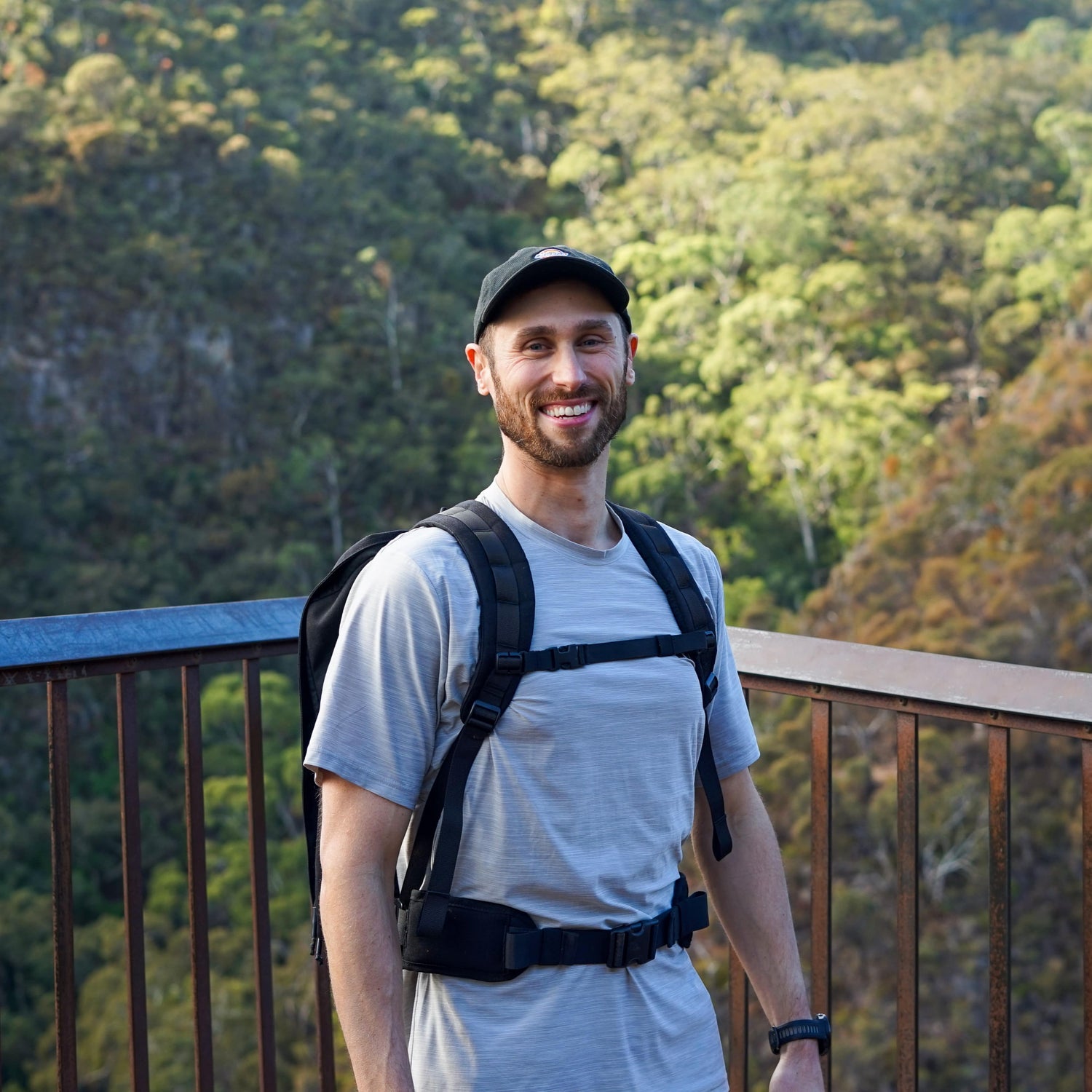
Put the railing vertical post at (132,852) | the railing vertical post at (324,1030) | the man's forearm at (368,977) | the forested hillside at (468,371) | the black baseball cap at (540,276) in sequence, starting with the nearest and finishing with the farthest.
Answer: the man's forearm at (368,977), the black baseball cap at (540,276), the railing vertical post at (132,852), the railing vertical post at (324,1030), the forested hillside at (468,371)

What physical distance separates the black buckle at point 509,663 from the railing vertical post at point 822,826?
0.55 metres

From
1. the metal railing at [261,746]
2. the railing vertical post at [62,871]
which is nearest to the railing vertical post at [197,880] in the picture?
the metal railing at [261,746]

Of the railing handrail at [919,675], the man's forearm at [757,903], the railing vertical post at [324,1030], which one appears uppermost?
the railing handrail at [919,675]

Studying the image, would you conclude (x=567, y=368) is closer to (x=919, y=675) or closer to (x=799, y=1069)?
(x=919, y=675)

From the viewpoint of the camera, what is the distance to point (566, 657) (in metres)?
1.05

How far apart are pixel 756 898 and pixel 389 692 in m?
0.46

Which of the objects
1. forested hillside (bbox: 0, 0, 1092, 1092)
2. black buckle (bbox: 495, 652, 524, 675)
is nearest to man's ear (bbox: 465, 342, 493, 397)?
black buckle (bbox: 495, 652, 524, 675)

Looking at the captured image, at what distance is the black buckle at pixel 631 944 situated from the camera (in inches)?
40.9

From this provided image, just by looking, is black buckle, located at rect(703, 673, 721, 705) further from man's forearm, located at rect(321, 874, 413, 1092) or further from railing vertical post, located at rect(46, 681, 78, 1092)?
railing vertical post, located at rect(46, 681, 78, 1092)

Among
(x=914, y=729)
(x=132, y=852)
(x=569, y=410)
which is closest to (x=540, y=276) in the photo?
(x=569, y=410)

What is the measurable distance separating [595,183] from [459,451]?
12235 millimetres

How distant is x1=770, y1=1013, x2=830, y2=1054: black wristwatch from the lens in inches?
47.5

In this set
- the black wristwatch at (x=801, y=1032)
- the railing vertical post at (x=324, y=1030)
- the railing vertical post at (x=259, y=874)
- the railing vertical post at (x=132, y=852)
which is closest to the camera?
the black wristwatch at (x=801, y=1032)

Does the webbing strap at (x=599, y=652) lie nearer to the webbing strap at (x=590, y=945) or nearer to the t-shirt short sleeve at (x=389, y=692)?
the t-shirt short sleeve at (x=389, y=692)
